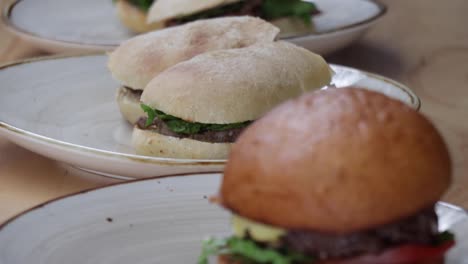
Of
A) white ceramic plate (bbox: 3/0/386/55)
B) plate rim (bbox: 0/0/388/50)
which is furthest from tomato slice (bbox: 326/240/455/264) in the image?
white ceramic plate (bbox: 3/0/386/55)

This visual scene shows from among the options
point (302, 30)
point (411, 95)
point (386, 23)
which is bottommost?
point (386, 23)

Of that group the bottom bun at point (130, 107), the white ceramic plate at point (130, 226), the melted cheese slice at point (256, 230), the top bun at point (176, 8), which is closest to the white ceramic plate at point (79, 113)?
the bottom bun at point (130, 107)

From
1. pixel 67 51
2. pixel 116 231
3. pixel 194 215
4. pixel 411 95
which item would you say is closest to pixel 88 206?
pixel 116 231

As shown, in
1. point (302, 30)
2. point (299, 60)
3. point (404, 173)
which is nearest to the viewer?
point (404, 173)

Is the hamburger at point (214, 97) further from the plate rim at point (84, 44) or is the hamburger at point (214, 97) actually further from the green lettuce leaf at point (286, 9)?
the green lettuce leaf at point (286, 9)

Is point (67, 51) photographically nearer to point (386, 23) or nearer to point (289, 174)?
point (386, 23)

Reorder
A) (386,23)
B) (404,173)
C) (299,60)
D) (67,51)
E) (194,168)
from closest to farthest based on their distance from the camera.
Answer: (404,173)
(194,168)
(299,60)
(67,51)
(386,23)

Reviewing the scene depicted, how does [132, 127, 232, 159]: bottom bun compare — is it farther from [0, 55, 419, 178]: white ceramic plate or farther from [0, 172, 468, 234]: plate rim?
[0, 172, 468, 234]: plate rim
